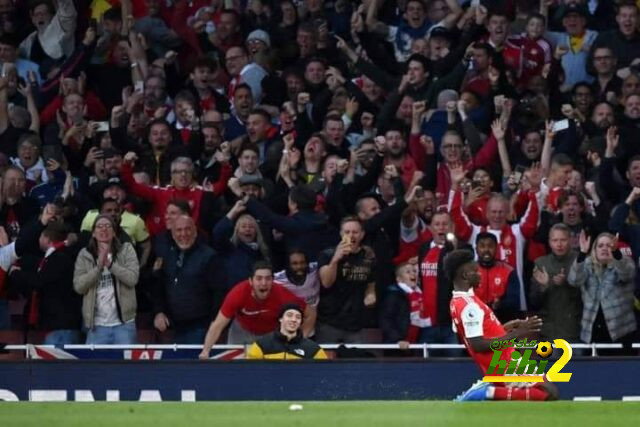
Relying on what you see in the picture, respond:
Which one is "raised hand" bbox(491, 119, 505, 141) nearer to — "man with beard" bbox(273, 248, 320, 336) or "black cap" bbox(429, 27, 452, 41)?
"black cap" bbox(429, 27, 452, 41)

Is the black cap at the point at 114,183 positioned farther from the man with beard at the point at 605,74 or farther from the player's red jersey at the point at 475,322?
the player's red jersey at the point at 475,322

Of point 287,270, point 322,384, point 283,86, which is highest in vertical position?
point 283,86

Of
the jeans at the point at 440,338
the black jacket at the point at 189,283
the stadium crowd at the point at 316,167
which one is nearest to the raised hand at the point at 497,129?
the stadium crowd at the point at 316,167

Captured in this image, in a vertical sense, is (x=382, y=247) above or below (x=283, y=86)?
below

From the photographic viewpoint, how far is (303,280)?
17062 millimetres

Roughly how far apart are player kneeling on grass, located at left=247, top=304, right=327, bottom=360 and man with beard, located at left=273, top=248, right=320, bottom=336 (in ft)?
2.56

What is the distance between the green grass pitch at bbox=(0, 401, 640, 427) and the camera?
11812 mm

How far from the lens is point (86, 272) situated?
1698 centimetres

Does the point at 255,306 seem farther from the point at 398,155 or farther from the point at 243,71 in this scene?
the point at 243,71

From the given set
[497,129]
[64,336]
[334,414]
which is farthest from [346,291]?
[334,414]

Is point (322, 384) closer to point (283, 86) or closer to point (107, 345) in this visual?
point (107, 345)

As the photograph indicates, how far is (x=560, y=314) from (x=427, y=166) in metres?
2.49

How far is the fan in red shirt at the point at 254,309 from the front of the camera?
16.6 m

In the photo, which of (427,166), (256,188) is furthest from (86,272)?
(427,166)
